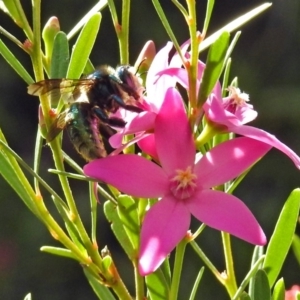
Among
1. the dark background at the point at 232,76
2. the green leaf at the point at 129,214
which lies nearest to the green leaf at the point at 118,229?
the green leaf at the point at 129,214

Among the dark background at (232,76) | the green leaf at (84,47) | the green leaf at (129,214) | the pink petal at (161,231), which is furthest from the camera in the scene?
the dark background at (232,76)

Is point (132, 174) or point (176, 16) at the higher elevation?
point (132, 174)

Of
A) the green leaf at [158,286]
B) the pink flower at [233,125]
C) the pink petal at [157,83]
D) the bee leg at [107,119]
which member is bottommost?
the green leaf at [158,286]

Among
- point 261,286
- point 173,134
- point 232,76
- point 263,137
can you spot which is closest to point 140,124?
point 173,134

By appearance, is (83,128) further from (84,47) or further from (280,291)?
(280,291)

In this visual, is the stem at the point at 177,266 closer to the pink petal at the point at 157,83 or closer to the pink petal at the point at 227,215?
the pink petal at the point at 227,215

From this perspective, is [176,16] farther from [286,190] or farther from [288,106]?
[286,190]

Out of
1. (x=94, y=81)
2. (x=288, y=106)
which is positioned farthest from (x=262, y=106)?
(x=94, y=81)
